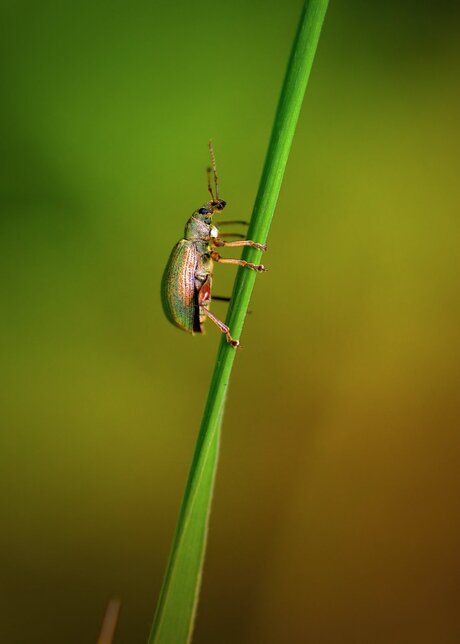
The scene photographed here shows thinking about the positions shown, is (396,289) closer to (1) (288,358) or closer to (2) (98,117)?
(1) (288,358)

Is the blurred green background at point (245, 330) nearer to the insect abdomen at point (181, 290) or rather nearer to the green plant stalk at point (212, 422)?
the insect abdomen at point (181, 290)

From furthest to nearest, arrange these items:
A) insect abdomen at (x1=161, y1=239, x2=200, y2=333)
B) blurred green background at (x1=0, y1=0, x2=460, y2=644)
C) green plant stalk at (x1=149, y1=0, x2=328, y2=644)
Result: blurred green background at (x1=0, y1=0, x2=460, y2=644) < insect abdomen at (x1=161, y1=239, x2=200, y2=333) < green plant stalk at (x1=149, y1=0, x2=328, y2=644)

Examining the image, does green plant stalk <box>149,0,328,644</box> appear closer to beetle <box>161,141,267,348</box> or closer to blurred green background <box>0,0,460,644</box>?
beetle <box>161,141,267,348</box>

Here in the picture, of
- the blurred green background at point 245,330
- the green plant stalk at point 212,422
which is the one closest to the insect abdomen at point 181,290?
the blurred green background at point 245,330

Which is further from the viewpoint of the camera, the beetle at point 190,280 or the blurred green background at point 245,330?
the blurred green background at point 245,330

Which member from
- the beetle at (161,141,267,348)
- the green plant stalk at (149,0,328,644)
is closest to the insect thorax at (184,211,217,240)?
the beetle at (161,141,267,348)

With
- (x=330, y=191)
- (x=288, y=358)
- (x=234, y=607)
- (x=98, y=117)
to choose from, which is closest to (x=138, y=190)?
(x=98, y=117)
